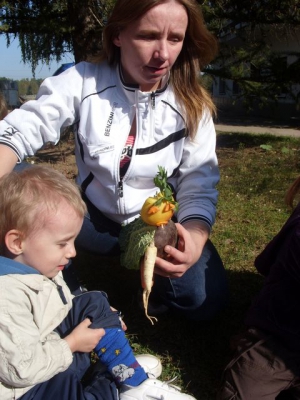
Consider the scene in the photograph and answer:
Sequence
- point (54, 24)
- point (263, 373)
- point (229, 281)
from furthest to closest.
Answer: point (54, 24), point (229, 281), point (263, 373)

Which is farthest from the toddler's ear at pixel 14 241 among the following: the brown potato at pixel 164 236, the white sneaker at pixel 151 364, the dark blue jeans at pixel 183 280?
the white sneaker at pixel 151 364

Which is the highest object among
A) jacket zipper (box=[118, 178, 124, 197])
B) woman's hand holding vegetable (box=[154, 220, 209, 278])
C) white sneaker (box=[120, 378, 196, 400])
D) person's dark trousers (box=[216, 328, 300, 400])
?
jacket zipper (box=[118, 178, 124, 197])

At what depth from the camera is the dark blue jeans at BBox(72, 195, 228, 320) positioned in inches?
96.6

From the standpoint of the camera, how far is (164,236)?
2025 mm

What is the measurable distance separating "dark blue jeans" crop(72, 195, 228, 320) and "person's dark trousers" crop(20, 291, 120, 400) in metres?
0.40

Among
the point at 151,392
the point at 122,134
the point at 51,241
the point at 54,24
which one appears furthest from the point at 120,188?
the point at 54,24

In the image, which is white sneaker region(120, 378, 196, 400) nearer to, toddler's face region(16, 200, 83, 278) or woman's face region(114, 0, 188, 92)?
toddler's face region(16, 200, 83, 278)

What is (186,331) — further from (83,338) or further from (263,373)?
(83,338)

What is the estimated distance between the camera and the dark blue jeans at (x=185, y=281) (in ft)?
8.05

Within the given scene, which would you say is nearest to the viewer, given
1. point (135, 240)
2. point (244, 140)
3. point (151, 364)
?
point (135, 240)

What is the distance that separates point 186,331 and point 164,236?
818 millimetres

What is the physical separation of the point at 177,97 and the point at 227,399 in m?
1.48

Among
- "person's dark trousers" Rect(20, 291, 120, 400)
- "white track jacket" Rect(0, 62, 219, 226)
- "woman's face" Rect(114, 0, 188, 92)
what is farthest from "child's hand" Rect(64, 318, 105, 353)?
"woman's face" Rect(114, 0, 188, 92)

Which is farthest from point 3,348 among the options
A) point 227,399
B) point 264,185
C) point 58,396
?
point 264,185
